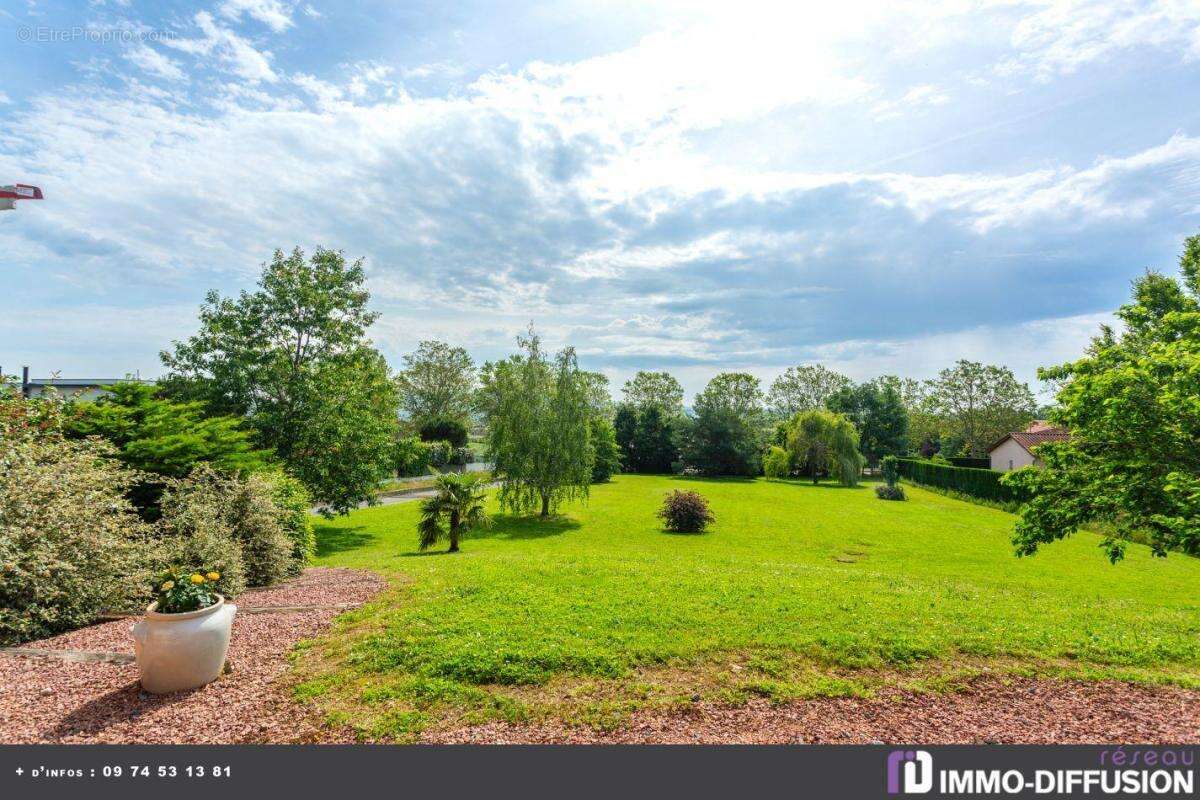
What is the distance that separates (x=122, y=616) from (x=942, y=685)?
10579mm

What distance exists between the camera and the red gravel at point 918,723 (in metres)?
4.53

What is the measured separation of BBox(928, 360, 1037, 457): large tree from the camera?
195 ft

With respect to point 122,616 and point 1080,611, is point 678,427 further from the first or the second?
point 122,616

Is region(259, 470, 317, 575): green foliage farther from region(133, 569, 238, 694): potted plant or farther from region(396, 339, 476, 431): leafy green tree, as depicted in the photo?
region(396, 339, 476, 431): leafy green tree

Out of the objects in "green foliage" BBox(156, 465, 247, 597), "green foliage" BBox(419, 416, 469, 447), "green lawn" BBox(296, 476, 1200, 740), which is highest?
"green foliage" BBox(419, 416, 469, 447)

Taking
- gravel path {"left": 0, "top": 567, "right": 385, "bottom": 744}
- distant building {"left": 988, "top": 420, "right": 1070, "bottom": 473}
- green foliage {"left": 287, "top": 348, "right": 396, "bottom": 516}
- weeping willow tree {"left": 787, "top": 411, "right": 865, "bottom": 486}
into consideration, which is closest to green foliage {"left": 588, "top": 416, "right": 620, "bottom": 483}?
weeping willow tree {"left": 787, "top": 411, "right": 865, "bottom": 486}

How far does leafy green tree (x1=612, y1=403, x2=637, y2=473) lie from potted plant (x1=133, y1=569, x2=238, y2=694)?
53855 mm

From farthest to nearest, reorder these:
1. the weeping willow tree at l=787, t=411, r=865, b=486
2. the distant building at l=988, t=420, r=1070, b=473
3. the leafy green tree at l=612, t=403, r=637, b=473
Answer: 1. the leafy green tree at l=612, t=403, r=637, b=473
2. the weeping willow tree at l=787, t=411, r=865, b=486
3. the distant building at l=988, t=420, r=1070, b=473

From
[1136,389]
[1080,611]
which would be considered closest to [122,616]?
[1080,611]

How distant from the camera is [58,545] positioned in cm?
720

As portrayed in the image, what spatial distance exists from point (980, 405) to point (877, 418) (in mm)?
11878

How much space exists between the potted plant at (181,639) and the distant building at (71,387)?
871 centimetres
